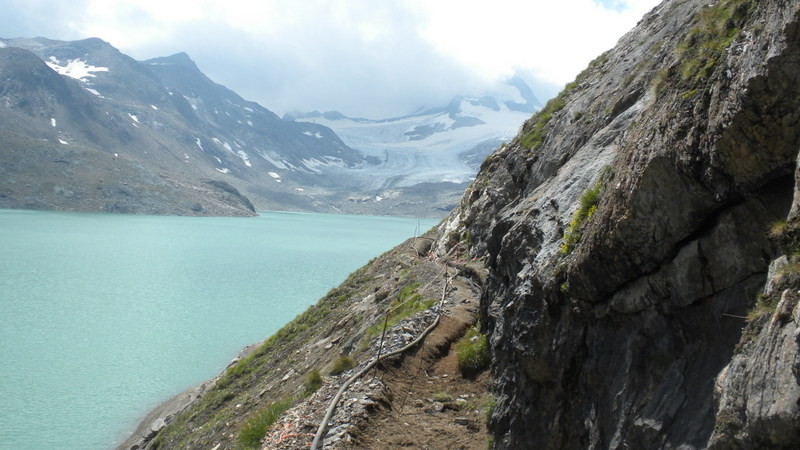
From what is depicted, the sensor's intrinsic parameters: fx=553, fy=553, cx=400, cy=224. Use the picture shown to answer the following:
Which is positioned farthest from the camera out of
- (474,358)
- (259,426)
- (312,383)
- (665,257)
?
(312,383)

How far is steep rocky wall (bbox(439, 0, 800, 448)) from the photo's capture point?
4992 millimetres

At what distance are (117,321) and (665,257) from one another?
41.9 metres

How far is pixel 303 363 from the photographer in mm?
18719

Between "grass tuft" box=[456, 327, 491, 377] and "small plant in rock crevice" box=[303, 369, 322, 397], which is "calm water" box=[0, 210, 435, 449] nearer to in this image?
"small plant in rock crevice" box=[303, 369, 322, 397]

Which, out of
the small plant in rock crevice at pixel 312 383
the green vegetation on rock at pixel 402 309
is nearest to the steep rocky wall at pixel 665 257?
the small plant in rock crevice at pixel 312 383

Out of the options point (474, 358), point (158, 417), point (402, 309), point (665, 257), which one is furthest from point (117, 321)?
point (665, 257)

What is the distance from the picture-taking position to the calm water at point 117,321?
Answer: 25.6 m

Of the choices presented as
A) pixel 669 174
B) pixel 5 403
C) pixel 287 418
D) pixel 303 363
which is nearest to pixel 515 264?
pixel 669 174

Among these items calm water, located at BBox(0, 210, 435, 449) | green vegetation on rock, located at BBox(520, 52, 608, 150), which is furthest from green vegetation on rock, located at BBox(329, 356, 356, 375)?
calm water, located at BBox(0, 210, 435, 449)

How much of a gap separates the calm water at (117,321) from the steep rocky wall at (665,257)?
2218cm

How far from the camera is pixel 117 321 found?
4012 cm

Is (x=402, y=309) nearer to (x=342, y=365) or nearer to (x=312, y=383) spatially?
(x=342, y=365)

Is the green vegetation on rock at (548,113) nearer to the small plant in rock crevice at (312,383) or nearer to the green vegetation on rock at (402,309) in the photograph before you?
the green vegetation on rock at (402,309)

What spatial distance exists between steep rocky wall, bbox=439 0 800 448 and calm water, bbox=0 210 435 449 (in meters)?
22.2
